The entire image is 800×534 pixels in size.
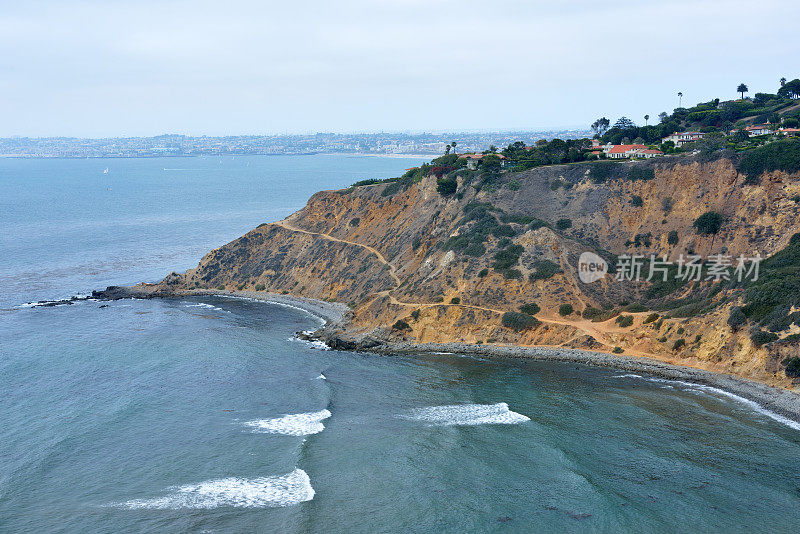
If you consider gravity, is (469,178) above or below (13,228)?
above

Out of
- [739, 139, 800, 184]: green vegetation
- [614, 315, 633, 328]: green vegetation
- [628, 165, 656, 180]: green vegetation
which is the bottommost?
[614, 315, 633, 328]: green vegetation

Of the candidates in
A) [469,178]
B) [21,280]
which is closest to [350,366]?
[469,178]

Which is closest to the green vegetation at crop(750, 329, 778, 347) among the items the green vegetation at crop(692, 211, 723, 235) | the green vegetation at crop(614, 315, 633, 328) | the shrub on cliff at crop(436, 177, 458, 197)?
the green vegetation at crop(614, 315, 633, 328)

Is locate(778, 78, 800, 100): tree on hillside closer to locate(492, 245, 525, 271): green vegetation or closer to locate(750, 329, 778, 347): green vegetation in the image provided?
locate(492, 245, 525, 271): green vegetation

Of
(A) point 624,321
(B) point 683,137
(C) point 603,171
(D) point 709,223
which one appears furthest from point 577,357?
(B) point 683,137

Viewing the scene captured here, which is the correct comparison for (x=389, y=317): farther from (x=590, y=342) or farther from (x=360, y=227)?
(x=360, y=227)

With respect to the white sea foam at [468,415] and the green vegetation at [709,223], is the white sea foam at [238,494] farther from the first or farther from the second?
the green vegetation at [709,223]

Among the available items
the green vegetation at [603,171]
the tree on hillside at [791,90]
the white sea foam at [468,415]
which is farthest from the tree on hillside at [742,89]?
the white sea foam at [468,415]
